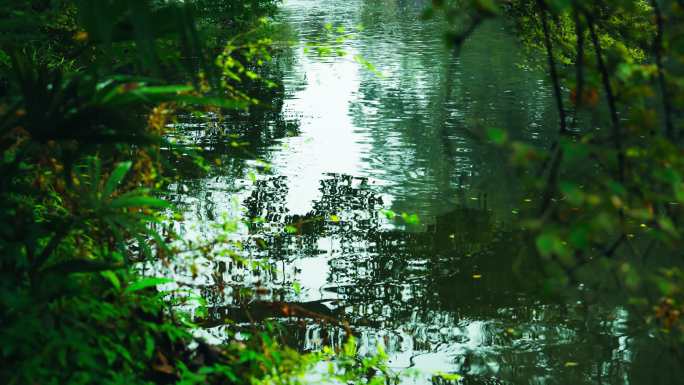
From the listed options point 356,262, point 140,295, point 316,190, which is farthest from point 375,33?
point 140,295

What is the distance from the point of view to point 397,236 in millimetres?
8750

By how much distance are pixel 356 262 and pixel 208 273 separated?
4.47 feet

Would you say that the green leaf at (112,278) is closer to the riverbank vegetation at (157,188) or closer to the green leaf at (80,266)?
the riverbank vegetation at (157,188)

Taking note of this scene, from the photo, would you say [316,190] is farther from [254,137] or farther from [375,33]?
[375,33]

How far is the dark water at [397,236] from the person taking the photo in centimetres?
615

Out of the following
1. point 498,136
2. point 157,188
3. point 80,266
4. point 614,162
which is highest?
point 498,136

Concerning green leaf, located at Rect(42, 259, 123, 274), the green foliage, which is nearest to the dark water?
the green foliage

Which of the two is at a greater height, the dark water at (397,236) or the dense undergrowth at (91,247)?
the dense undergrowth at (91,247)

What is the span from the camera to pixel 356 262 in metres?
7.91

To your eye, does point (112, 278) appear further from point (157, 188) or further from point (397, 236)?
point (397, 236)

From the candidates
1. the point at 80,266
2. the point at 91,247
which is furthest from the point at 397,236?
the point at 80,266

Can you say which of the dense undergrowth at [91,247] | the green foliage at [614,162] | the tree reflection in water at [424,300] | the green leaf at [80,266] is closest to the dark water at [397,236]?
the tree reflection in water at [424,300]

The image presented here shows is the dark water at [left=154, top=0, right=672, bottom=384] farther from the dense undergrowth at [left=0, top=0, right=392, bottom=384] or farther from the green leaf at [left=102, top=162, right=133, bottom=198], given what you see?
the green leaf at [left=102, top=162, right=133, bottom=198]

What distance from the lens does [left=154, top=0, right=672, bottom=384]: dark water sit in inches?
242
